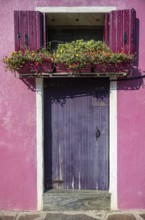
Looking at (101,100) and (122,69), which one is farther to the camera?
(101,100)

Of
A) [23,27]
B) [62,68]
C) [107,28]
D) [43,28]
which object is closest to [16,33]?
[23,27]

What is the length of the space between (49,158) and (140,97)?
1.97 metres

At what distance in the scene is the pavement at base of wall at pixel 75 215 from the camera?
5.55 metres

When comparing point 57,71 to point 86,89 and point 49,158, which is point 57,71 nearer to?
point 86,89

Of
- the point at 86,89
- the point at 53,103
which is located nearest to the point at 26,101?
the point at 53,103

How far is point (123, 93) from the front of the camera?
18.7ft

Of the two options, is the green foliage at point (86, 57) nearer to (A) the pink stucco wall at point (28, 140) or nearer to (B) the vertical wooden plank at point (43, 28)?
(B) the vertical wooden plank at point (43, 28)

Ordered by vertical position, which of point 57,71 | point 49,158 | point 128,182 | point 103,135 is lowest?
point 128,182

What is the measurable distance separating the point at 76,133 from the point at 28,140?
2.85 ft

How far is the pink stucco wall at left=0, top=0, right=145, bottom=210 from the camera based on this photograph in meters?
5.68

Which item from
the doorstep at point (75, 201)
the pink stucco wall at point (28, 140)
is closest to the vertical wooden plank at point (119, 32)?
the pink stucco wall at point (28, 140)

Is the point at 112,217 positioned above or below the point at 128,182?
below

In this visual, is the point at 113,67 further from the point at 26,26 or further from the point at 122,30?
the point at 26,26

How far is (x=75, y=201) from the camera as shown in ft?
19.0
